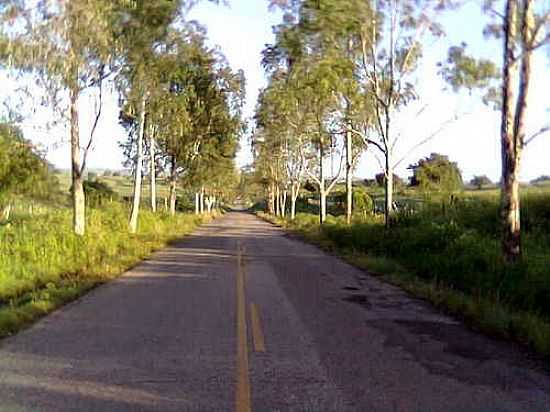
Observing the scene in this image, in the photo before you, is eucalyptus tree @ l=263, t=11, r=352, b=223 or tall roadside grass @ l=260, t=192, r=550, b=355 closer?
tall roadside grass @ l=260, t=192, r=550, b=355

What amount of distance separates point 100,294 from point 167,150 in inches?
1425

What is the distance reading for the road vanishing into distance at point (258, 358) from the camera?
24.7 feet

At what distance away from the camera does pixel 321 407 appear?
7.22 m

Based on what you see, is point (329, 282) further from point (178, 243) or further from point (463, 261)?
point (178, 243)

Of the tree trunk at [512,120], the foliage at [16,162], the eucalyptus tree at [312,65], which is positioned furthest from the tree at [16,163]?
the tree trunk at [512,120]

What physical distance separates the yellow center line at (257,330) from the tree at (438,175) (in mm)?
47956

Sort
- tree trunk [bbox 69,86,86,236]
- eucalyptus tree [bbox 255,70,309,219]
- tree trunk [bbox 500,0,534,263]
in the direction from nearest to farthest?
tree trunk [bbox 500,0,534,263] → tree trunk [bbox 69,86,86,236] → eucalyptus tree [bbox 255,70,309,219]

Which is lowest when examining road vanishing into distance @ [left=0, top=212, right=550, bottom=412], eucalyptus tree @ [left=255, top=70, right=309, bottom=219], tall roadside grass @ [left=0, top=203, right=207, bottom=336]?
road vanishing into distance @ [left=0, top=212, right=550, bottom=412]

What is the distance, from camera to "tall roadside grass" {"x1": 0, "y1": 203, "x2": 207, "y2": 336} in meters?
13.8

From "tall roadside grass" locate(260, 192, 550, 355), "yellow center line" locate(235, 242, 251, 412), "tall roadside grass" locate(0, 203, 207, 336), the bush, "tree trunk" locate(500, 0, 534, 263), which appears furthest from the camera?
"tree trunk" locate(500, 0, 534, 263)

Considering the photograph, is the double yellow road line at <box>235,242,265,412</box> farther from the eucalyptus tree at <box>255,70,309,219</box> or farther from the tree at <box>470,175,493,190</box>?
the tree at <box>470,175,493,190</box>

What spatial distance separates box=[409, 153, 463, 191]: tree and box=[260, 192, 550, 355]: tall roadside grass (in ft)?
90.9

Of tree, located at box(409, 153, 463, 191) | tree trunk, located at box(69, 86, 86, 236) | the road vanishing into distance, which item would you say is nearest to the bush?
the road vanishing into distance

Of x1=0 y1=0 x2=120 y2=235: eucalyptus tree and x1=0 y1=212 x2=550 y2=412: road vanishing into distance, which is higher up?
x1=0 y1=0 x2=120 y2=235: eucalyptus tree
